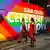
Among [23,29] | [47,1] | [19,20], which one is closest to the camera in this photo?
[23,29]

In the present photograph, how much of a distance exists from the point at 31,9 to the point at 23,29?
24.3 feet

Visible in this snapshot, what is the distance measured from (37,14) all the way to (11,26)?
7119 mm

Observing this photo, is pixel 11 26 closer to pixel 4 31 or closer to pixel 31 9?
pixel 4 31

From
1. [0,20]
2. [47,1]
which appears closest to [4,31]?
[0,20]

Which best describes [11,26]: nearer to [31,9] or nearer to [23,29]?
[23,29]

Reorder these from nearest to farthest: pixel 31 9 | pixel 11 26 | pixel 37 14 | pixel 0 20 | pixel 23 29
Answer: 1. pixel 23 29
2. pixel 0 20
3. pixel 11 26
4. pixel 31 9
5. pixel 37 14

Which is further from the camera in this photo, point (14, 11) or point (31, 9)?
point (31, 9)

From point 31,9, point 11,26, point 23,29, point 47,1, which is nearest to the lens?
point 23,29

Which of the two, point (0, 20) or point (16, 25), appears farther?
point (16, 25)

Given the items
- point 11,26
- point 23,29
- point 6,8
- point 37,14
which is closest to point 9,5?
point 6,8

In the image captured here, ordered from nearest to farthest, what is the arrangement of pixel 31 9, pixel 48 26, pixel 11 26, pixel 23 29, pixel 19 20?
pixel 23 29, pixel 11 26, pixel 19 20, pixel 31 9, pixel 48 26

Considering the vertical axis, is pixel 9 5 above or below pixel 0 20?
above

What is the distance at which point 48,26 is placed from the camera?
31.1 m

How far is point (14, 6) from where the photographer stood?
58.7 ft
